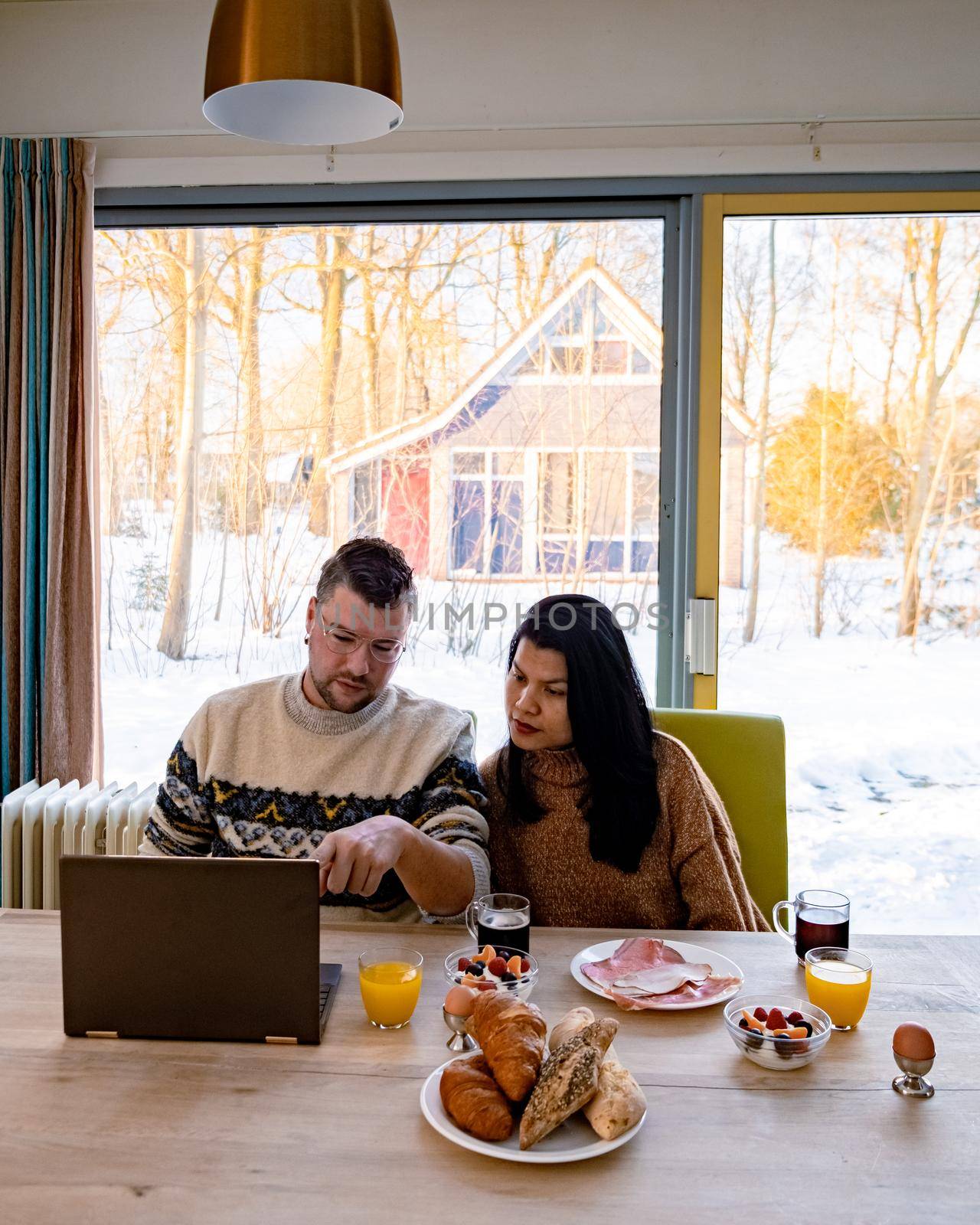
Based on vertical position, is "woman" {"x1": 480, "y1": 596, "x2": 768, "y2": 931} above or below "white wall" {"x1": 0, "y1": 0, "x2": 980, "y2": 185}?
below

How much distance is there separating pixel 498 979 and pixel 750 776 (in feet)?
2.85

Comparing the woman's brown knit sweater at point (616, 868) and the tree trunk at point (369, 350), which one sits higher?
the tree trunk at point (369, 350)

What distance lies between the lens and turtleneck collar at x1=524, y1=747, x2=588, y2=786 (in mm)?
1851

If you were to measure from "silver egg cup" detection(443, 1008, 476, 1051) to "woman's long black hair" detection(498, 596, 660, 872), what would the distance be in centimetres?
61

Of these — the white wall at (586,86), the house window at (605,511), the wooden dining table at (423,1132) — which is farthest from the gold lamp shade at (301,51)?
the house window at (605,511)

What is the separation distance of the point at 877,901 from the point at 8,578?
2500 mm

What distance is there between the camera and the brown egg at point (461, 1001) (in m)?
1.21

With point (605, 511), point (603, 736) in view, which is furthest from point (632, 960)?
point (605, 511)

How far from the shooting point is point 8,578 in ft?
9.32

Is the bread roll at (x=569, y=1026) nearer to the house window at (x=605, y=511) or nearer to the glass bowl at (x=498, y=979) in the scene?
the glass bowl at (x=498, y=979)

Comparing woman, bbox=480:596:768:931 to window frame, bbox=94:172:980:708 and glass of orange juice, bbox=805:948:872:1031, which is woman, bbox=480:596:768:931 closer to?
glass of orange juice, bbox=805:948:872:1031

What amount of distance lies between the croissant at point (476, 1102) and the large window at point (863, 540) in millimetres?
1943

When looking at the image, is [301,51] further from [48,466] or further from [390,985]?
[48,466]

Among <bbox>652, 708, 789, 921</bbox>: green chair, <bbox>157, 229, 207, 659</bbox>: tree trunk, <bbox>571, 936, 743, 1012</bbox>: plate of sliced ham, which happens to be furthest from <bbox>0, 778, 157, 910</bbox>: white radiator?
<bbox>571, 936, 743, 1012</bbox>: plate of sliced ham
